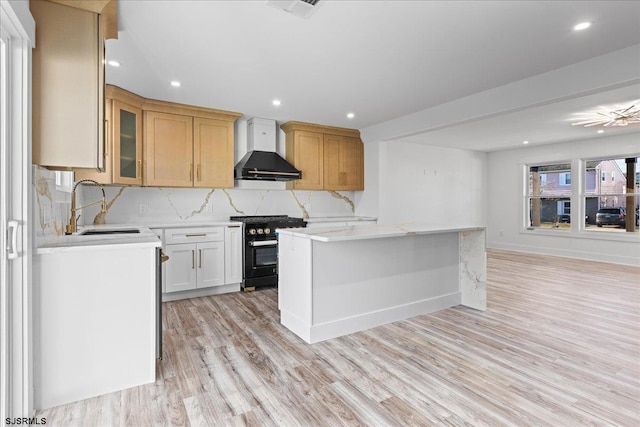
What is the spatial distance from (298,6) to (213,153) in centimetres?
266

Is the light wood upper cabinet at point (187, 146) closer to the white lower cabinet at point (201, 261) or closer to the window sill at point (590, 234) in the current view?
the white lower cabinet at point (201, 261)

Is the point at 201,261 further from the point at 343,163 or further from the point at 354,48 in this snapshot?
the point at 354,48

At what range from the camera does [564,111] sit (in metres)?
4.42

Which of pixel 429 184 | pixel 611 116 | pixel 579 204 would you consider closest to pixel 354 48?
pixel 611 116

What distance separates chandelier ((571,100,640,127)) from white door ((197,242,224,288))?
5199 millimetres

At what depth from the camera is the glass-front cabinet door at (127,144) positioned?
3.56 metres

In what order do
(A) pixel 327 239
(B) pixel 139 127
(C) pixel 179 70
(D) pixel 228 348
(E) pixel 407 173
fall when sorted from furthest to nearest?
(E) pixel 407 173, (B) pixel 139 127, (C) pixel 179 70, (D) pixel 228 348, (A) pixel 327 239

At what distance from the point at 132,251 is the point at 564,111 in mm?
5215

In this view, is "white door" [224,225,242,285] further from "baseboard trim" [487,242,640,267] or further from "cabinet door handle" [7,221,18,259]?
"baseboard trim" [487,242,640,267]

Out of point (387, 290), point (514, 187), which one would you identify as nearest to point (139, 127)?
point (387, 290)

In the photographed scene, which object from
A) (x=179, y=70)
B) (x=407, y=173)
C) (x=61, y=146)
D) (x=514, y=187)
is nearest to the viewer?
(x=61, y=146)

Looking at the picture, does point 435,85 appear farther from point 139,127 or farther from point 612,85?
point 139,127

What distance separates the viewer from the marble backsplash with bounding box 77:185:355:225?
4.05m

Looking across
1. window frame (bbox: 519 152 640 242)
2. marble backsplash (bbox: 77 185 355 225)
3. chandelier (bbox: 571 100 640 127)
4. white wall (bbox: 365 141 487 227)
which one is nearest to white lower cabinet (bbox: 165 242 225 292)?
marble backsplash (bbox: 77 185 355 225)
